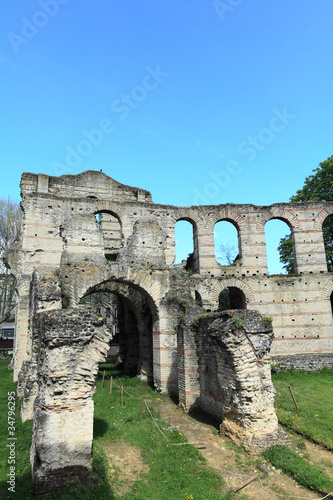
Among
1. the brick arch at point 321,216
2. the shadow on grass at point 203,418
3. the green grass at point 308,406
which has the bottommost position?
the shadow on grass at point 203,418

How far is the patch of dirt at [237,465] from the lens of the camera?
5992mm

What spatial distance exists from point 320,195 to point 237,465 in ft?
60.5

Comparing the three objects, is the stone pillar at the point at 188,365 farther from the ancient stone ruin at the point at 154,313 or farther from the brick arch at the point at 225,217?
the brick arch at the point at 225,217

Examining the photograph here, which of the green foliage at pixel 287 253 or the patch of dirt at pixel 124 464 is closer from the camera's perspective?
the patch of dirt at pixel 124 464

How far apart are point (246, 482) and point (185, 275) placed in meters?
7.36

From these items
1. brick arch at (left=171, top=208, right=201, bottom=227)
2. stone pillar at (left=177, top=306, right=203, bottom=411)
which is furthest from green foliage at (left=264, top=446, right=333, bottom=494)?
brick arch at (left=171, top=208, right=201, bottom=227)

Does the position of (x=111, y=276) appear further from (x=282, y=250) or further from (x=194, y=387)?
(x=282, y=250)

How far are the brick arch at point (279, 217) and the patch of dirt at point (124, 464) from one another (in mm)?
13647

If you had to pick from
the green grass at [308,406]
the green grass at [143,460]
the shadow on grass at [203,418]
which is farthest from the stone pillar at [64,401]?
the green grass at [308,406]

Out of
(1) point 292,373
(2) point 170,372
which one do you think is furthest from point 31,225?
(1) point 292,373

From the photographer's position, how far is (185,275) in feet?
41.9

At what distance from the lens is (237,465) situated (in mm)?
6914

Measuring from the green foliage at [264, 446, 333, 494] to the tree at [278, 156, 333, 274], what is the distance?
15380 mm

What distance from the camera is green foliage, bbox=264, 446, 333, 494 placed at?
604cm
